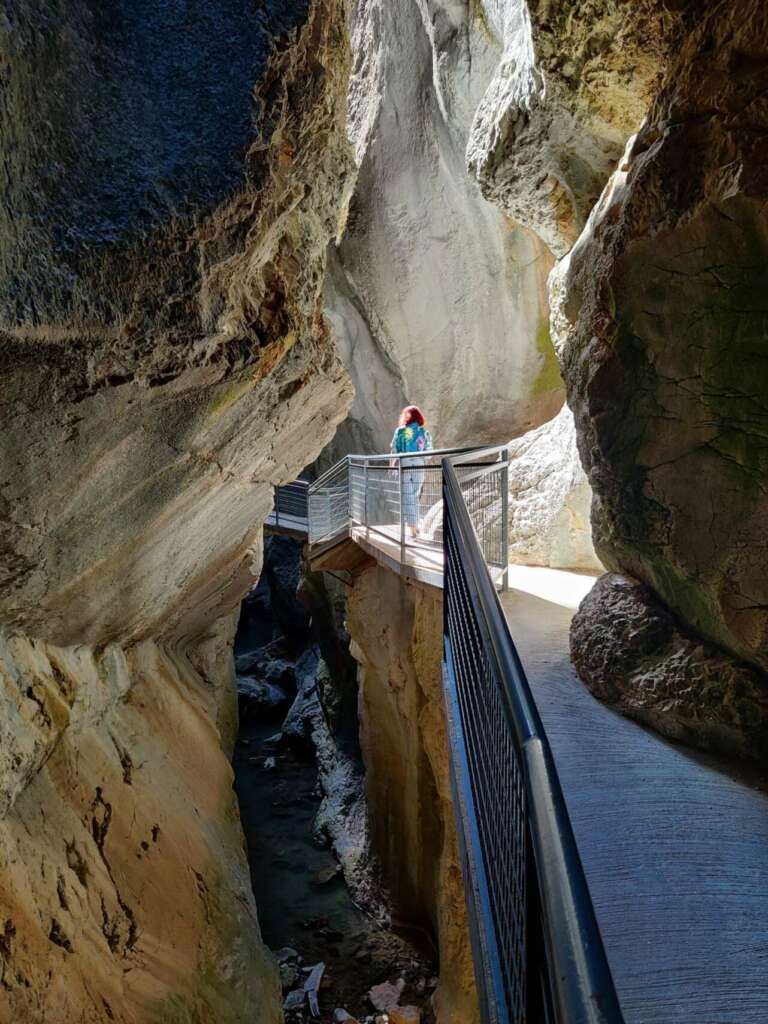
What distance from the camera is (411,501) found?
705cm

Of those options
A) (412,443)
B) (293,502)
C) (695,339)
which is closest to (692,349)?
(695,339)

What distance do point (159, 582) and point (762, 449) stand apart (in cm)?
361

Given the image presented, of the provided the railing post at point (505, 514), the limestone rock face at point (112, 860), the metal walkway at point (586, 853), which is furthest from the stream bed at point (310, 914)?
the metal walkway at point (586, 853)

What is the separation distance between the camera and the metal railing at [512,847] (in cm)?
89

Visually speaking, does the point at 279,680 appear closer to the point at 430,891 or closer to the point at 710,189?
the point at 430,891

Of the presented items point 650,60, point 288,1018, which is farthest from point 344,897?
point 650,60

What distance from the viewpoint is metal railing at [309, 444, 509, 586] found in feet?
16.4

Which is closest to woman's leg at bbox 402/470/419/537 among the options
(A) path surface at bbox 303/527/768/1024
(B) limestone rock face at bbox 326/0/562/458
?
(A) path surface at bbox 303/527/768/1024

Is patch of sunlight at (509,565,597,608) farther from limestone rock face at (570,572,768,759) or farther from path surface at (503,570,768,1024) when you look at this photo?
path surface at (503,570,768,1024)

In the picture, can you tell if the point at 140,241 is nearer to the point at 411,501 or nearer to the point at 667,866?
the point at 667,866

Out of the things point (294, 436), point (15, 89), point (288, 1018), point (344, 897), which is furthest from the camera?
point (344, 897)

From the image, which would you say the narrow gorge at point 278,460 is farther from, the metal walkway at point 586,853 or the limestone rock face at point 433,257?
the limestone rock face at point 433,257

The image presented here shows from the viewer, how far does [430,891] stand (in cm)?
704

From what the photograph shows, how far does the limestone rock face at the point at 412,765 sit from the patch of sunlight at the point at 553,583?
32.3 inches
